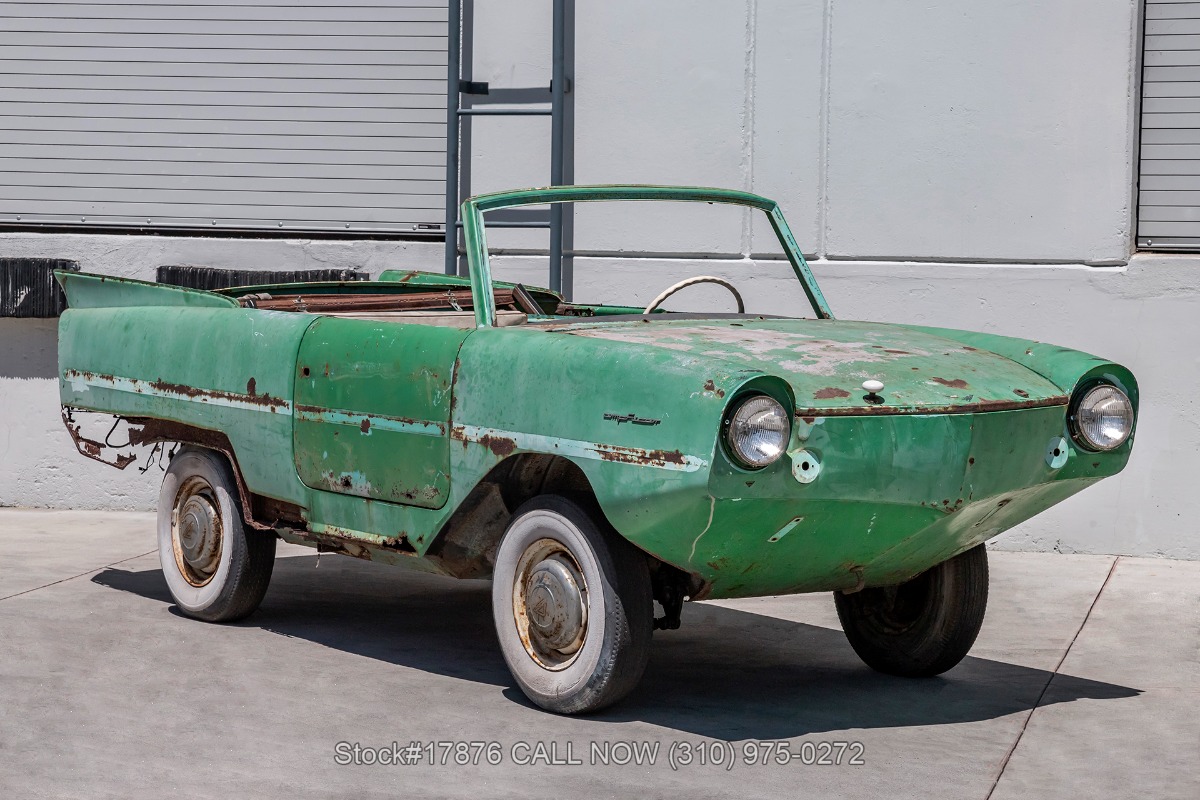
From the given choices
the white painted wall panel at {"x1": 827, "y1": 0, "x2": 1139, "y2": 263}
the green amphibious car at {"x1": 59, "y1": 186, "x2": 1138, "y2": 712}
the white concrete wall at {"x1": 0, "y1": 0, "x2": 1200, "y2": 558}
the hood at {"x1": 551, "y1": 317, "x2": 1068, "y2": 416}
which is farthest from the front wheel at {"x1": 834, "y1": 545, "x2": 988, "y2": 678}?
the white painted wall panel at {"x1": 827, "y1": 0, "x2": 1139, "y2": 263}

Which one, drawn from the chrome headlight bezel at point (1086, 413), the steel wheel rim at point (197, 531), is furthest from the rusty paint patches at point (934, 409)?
the steel wheel rim at point (197, 531)

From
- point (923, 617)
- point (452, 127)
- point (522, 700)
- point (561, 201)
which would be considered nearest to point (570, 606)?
point (522, 700)

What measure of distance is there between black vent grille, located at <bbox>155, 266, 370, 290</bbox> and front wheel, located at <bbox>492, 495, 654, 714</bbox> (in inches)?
160

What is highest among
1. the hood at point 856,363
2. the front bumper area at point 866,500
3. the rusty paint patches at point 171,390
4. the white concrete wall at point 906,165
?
the white concrete wall at point 906,165

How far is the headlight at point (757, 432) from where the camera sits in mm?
3910

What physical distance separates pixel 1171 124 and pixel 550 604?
4.61 meters

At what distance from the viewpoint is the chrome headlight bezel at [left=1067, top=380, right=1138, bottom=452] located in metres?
4.54

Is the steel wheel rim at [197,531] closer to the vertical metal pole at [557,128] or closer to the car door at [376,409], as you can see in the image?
the car door at [376,409]

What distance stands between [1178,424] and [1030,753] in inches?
143

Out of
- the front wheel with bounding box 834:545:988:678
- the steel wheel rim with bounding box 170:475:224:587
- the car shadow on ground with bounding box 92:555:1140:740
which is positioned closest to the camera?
the car shadow on ground with bounding box 92:555:1140:740

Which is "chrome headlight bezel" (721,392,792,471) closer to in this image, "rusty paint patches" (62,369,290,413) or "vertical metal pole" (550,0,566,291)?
"rusty paint patches" (62,369,290,413)

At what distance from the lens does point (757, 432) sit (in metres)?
3.94

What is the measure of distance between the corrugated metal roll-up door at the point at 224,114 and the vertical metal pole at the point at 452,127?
0.62 ft

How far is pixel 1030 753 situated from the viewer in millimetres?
4160
